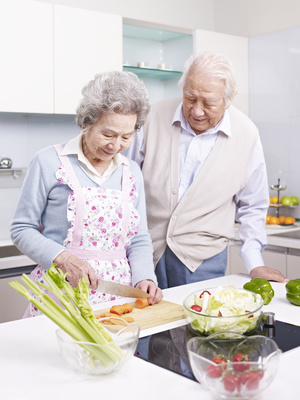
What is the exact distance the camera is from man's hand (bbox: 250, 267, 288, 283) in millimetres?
1913

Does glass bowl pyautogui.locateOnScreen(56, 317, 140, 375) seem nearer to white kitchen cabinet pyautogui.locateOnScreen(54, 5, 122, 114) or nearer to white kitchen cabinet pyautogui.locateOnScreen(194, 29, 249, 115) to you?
white kitchen cabinet pyautogui.locateOnScreen(54, 5, 122, 114)

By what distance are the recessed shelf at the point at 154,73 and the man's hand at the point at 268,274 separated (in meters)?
1.87

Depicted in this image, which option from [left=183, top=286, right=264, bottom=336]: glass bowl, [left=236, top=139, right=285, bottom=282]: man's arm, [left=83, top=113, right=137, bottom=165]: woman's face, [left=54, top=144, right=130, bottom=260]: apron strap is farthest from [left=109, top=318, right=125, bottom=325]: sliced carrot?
[left=236, top=139, right=285, bottom=282]: man's arm

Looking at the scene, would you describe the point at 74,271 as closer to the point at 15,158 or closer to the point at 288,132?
the point at 15,158

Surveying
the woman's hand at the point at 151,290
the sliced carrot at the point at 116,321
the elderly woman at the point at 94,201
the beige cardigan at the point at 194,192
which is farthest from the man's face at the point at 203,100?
the sliced carrot at the point at 116,321

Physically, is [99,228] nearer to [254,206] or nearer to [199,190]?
[199,190]

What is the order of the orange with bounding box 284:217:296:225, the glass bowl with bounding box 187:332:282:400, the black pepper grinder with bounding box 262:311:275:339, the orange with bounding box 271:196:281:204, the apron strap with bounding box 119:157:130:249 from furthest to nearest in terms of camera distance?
the orange with bounding box 271:196:281:204 < the orange with bounding box 284:217:296:225 < the apron strap with bounding box 119:157:130:249 < the black pepper grinder with bounding box 262:311:275:339 < the glass bowl with bounding box 187:332:282:400

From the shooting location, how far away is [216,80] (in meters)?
1.90

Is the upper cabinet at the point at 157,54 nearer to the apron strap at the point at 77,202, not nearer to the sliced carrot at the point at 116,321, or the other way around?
the apron strap at the point at 77,202

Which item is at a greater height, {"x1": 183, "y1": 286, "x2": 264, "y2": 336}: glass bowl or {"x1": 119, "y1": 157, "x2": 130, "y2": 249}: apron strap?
{"x1": 119, "y1": 157, "x2": 130, "y2": 249}: apron strap

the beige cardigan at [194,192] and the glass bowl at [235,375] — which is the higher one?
the beige cardigan at [194,192]

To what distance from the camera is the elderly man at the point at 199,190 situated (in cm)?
205

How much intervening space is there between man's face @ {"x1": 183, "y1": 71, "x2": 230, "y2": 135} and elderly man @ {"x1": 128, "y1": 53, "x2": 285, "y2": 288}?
1 cm

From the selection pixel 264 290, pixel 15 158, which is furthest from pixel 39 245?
pixel 15 158
